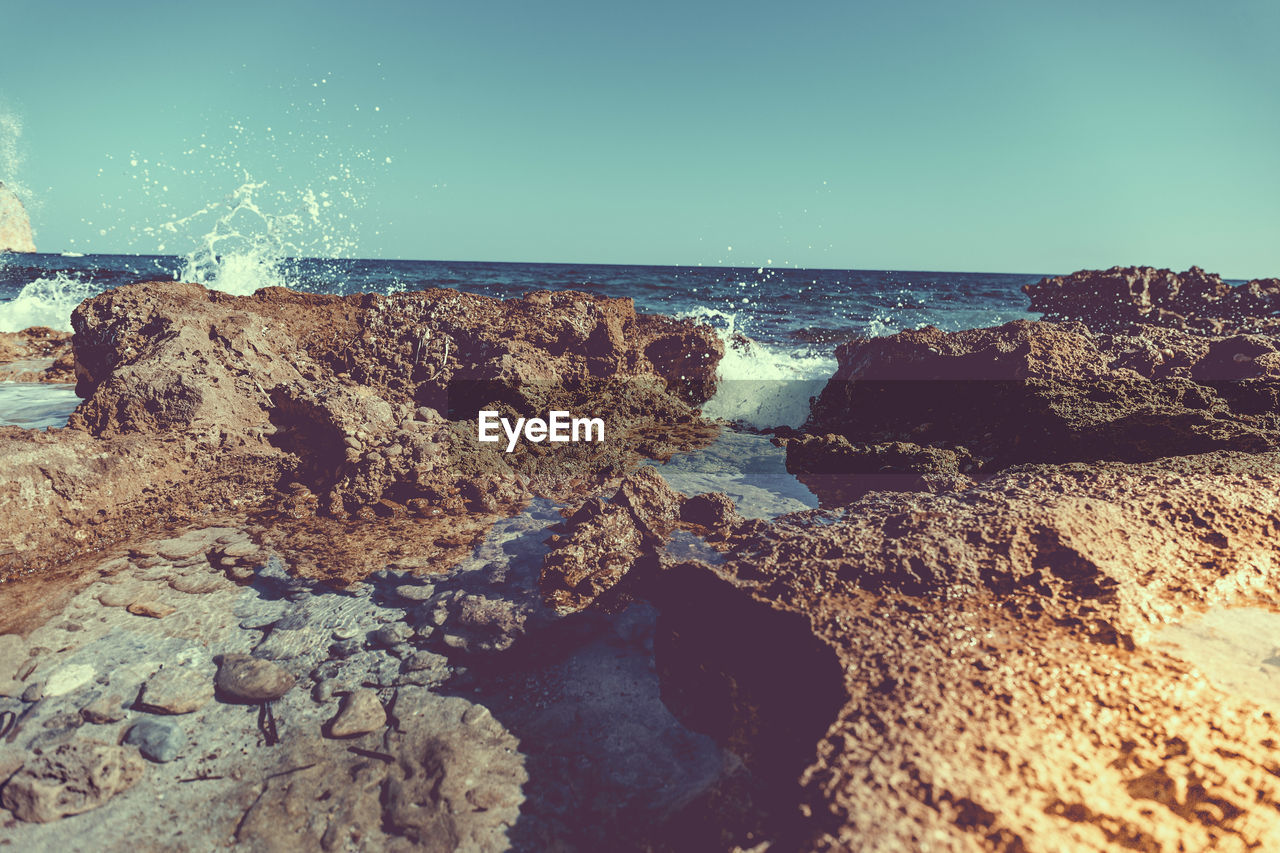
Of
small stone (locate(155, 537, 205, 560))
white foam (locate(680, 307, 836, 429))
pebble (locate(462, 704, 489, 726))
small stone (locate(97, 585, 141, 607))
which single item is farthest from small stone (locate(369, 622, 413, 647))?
A: white foam (locate(680, 307, 836, 429))

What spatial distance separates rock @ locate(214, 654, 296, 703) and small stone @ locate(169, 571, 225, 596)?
628 millimetres

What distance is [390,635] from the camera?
2.59m

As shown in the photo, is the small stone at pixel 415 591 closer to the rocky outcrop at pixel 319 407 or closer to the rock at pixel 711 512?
the rocky outcrop at pixel 319 407

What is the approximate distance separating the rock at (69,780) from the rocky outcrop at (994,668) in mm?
1750

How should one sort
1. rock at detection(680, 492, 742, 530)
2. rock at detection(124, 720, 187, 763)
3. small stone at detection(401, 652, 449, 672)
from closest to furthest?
rock at detection(124, 720, 187, 763)
small stone at detection(401, 652, 449, 672)
rock at detection(680, 492, 742, 530)

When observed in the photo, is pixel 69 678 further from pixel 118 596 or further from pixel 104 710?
pixel 118 596

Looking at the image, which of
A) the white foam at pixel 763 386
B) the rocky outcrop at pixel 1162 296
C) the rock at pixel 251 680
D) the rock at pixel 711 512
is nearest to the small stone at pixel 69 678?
the rock at pixel 251 680

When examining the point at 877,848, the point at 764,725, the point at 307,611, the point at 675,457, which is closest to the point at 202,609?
the point at 307,611

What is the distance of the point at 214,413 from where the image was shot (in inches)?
162

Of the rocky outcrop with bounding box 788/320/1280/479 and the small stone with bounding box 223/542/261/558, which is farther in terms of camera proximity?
the rocky outcrop with bounding box 788/320/1280/479

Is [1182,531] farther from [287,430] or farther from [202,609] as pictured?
[287,430]

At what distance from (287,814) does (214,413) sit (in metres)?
3.18

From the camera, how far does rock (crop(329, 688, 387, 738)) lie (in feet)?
6.89

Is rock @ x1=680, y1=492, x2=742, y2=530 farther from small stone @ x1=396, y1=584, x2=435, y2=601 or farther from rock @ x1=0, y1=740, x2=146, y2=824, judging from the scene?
rock @ x1=0, y1=740, x2=146, y2=824
